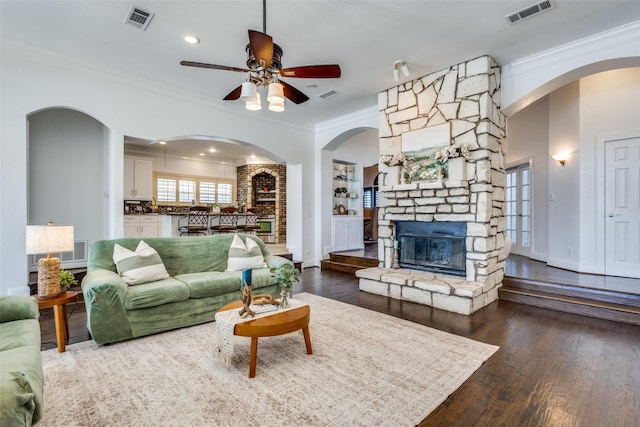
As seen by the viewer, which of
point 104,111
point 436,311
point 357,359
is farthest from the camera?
point 104,111

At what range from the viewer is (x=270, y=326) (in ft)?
7.52

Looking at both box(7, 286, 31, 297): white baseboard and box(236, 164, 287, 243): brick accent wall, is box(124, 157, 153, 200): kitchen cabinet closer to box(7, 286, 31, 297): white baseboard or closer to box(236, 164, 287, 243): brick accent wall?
box(236, 164, 287, 243): brick accent wall

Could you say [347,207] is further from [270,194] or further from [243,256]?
[243,256]

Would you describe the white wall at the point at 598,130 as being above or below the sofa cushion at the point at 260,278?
above

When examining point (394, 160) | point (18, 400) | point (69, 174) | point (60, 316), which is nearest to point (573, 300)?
point (394, 160)

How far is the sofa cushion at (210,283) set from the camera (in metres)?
3.29

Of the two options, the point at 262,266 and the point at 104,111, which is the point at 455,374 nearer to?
the point at 262,266

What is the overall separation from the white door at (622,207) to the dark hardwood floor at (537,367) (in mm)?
1700

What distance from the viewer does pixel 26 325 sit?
80.5 inches

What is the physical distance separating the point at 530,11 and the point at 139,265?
476 cm

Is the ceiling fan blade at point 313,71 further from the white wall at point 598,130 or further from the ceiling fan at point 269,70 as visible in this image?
the white wall at point 598,130

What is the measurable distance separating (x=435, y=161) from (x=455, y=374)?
9.70ft

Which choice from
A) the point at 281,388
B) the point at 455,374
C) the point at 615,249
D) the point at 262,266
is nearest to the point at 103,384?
the point at 281,388

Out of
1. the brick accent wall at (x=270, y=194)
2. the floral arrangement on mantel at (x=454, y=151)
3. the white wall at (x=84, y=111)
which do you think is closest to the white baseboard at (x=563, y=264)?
the floral arrangement on mantel at (x=454, y=151)
